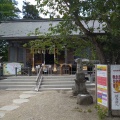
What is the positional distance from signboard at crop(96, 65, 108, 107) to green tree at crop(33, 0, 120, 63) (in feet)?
2.10

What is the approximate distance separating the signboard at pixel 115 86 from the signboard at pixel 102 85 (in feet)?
0.72

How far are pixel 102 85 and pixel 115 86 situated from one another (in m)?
0.53

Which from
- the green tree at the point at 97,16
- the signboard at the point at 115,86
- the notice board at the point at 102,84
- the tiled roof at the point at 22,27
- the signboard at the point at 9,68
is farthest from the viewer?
the tiled roof at the point at 22,27

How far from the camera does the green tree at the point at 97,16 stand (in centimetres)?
706

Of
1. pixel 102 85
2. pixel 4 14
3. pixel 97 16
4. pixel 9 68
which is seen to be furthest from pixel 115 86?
pixel 4 14

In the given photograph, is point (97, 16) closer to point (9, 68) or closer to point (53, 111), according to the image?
point (53, 111)

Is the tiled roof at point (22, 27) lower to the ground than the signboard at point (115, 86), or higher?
higher

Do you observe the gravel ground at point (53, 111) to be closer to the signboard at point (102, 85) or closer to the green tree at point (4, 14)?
the signboard at point (102, 85)

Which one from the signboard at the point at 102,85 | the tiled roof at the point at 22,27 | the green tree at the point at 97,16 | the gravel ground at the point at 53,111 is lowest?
the gravel ground at the point at 53,111

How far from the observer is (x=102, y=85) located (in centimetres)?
841

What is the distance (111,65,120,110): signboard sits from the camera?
8.02 meters

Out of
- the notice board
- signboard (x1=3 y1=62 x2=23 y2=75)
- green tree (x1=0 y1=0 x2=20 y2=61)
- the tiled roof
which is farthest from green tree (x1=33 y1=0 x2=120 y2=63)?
green tree (x1=0 y1=0 x2=20 y2=61)

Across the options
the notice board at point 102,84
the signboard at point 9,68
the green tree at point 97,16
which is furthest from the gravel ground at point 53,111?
the signboard at point 9,68

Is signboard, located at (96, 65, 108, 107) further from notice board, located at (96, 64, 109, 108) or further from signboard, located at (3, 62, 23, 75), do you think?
signboard, located at (3, 62, 23, 75)
